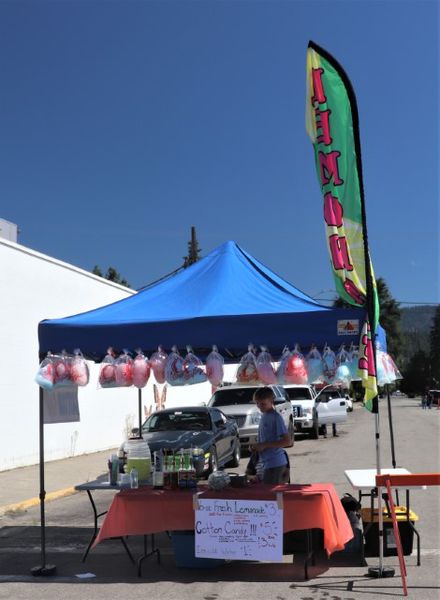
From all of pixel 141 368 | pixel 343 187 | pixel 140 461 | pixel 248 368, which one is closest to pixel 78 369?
pixel 141 368

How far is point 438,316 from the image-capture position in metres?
126

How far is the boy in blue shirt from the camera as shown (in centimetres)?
685

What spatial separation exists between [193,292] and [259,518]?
2.72m

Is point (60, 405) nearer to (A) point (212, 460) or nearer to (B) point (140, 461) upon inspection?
(B) point (140, 461)

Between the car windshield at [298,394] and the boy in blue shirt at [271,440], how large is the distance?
610 inches

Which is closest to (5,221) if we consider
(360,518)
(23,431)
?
(23,431)

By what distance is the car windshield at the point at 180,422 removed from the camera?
12656mm

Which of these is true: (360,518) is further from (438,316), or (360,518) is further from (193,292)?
(438,316)

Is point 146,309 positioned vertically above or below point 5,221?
below

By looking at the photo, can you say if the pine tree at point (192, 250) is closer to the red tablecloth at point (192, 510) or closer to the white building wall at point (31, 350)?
the white building wall at point (31, 350)

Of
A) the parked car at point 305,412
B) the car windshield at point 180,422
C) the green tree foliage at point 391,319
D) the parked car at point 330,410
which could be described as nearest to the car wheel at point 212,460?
the car windshield at point 180,422

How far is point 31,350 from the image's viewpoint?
15.1m


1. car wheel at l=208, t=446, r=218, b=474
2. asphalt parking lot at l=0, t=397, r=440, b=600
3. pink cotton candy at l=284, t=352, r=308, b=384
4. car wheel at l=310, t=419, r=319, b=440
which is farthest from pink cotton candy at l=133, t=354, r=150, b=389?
car wheel at l=310, t=419, r=319, b=440

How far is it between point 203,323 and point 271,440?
1.42 m
